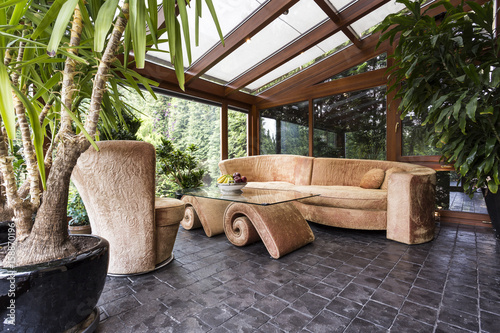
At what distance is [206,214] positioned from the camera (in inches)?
114

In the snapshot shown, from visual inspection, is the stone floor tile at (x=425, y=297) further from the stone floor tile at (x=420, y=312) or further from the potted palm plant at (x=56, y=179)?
the potted palm plant at (x=56, y=179)

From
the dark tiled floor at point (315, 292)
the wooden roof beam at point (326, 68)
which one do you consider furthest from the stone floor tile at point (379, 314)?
the wooden roof beam at point (326, 68)

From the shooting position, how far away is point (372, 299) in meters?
1.51

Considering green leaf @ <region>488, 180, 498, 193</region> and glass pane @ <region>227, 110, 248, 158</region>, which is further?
glass pane @ <region>227, 110, 248, 158</region>

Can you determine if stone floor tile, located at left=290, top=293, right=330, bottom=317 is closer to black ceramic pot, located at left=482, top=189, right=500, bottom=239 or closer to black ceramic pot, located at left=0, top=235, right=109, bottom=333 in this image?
black ceramic pot, located at left=0, top=235, right=109, bottom=333

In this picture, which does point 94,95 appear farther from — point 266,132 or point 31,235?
point 266,132

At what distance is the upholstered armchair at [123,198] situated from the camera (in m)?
1.71

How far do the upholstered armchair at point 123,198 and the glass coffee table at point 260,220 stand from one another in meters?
0.66

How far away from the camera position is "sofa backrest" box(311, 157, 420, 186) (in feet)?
12.5

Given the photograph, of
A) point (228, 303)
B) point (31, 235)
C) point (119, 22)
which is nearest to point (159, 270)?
point (228, 303)

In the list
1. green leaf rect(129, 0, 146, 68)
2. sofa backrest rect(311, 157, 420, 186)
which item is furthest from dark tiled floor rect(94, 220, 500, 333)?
sofa backrest rect(311, 157, 420, 186)

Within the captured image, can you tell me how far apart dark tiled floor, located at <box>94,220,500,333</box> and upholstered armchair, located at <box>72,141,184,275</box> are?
17cm

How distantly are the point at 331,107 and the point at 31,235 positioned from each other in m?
4.67

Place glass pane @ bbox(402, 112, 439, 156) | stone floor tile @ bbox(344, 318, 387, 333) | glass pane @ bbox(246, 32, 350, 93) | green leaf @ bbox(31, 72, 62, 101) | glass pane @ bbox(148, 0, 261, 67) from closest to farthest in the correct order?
green leaf @ bbox(31, 72, 62, 101), stone floor tile @ bbox(344, 318, 387, 333), glass pane @ bbox(148, 0, 261, 67), glass pane @ bbox(402, 112, 439, 156), glass pane @ bbox(246, 32, 350, 93)
